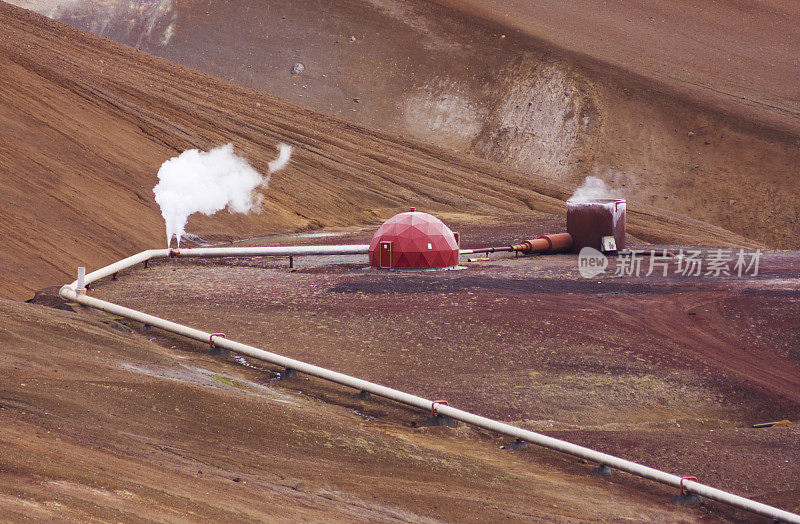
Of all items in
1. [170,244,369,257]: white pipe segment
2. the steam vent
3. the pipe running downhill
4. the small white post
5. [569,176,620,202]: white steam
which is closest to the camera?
the small white post

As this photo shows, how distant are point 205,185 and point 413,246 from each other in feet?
40.6

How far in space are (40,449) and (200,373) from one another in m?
6.20

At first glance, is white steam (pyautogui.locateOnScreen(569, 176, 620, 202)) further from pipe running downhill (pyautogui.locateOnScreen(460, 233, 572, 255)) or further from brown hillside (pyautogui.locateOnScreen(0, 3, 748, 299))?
pipe running downhill (pyautogui.locateOnScreen(460, 233, 572, 255))

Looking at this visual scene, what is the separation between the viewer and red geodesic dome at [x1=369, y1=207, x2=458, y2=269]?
81.4ft

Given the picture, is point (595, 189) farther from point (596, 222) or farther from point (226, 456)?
point (226, 456)

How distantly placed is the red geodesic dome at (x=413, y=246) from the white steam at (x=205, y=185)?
716cm

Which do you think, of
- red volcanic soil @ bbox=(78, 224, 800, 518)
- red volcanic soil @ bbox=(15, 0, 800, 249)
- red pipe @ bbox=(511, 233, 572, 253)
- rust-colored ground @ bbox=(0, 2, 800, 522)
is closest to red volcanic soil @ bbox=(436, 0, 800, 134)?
red volcanic soil @ bbox=(15, 0, 800, 249)

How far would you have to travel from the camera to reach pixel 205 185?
3441 cm

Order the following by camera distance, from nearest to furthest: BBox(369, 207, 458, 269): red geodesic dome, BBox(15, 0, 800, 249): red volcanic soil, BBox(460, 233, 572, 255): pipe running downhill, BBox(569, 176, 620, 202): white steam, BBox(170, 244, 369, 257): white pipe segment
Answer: BBox(369, 207, 458, 269): red geodesic dome, BBox(170, 244, 369, 257): white pipe segment, BBox(460, 233, 572, 255): pipe running downhill, BBox(569, 176, 620, 202): white steam, BBox(15, 0, 800, 249): red volcanic soil

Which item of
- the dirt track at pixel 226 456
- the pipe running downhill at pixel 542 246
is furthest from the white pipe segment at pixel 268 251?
the dirt track at pixel 226 456

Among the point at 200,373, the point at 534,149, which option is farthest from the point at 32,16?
the point at 200,373

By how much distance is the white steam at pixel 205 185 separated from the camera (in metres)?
31.4

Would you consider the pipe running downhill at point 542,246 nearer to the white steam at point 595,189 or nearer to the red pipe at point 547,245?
the red pipe at point 547,245

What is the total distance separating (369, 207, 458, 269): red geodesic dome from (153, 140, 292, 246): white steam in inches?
282
